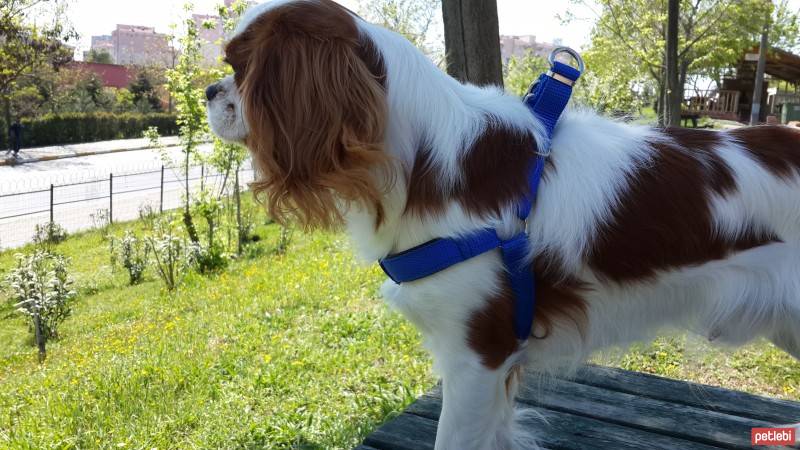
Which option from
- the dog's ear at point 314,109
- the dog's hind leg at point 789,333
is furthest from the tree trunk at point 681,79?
the dog's ear at point 314,109

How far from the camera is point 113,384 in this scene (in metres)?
4.91

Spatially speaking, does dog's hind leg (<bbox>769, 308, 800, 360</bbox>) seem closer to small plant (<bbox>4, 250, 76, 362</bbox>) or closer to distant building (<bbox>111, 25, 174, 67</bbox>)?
small plant (<bbox>4, 250, 76, 362</bbox>)

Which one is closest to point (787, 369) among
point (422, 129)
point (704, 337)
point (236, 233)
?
point (704, 337)

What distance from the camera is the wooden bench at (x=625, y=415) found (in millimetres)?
2889

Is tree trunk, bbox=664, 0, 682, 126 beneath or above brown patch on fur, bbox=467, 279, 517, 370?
above

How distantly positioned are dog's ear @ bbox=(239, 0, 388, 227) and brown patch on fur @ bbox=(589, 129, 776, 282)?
0.79 metres

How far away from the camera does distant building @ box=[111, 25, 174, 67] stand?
58.1 meters

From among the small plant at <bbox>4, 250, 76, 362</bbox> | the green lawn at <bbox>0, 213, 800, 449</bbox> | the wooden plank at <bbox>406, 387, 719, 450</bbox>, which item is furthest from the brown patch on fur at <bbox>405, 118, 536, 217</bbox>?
the small plant at <bbox>4, 250, 76, 362</bbox>

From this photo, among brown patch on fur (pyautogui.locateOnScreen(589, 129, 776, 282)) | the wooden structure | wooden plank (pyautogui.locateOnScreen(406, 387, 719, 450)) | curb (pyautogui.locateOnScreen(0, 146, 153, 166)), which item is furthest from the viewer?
the wooden structure

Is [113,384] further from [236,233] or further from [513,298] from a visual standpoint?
[236,233]

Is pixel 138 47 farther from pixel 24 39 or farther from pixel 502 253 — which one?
pixel 502 253

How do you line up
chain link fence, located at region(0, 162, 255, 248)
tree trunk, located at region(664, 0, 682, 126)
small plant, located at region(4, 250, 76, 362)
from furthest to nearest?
chain link fence, located at region(0, 162, 255, 248) < tree trunk, located at region(664, 0, 682, 126) < small plant, located at region(4, 250, 76, 362)

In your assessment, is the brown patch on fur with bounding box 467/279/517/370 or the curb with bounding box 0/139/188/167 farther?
the curb with bounding box 0/139/188/167

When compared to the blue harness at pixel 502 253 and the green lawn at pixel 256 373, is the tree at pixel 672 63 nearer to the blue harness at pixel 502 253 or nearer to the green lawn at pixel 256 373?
the green lawn at pixel 256 373
